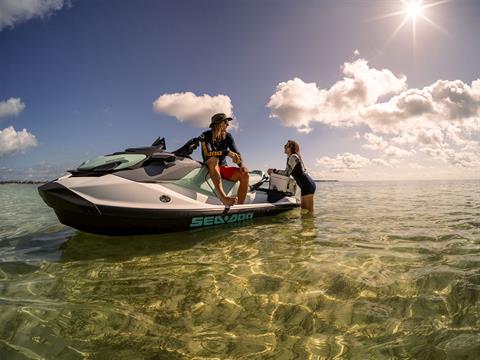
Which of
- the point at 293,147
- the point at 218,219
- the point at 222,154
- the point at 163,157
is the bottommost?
the point at 218,219

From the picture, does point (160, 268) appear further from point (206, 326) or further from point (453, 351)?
point (453, 351)

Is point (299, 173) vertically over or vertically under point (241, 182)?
over

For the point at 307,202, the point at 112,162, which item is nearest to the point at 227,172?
the point at 112,162

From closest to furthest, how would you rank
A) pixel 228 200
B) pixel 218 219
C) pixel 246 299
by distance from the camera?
1. pixel 246 299
2. pixel 218 219
3. pixel 228 200

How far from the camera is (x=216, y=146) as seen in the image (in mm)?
6574

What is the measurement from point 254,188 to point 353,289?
17.6 ft

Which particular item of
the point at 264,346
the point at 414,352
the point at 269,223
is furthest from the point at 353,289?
the point at 269,223

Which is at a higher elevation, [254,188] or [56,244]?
[254,188]

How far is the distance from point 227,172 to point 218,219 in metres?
1.14

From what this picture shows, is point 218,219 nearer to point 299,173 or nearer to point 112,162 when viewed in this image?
point 112,162

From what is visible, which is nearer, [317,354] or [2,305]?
[317,354]

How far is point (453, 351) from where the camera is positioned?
1.90 metres

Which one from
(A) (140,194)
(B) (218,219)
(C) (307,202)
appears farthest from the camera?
(C) (307,202)

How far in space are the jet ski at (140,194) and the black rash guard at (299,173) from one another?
9.80ft
